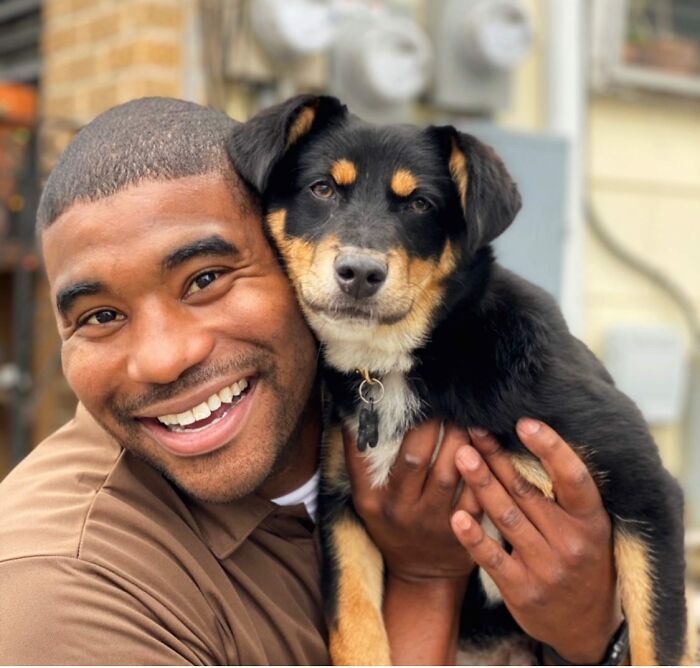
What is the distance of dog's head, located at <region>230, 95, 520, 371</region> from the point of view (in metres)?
2.08

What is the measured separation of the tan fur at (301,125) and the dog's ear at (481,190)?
0.29 m

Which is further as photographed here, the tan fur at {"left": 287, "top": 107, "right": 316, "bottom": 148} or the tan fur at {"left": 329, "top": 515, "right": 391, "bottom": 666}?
the tan fur at {"left": 287, "top": 107, "right": 316, "bottom": 148}

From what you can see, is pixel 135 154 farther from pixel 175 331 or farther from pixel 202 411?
pixel 202 411

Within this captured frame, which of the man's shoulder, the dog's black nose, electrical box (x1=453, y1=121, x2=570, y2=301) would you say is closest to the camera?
the man's shoulder

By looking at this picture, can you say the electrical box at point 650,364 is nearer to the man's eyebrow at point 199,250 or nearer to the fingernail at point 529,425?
the fingernail at point 529,425

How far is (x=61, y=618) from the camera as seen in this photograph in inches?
64.4

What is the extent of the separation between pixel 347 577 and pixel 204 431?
45 centimetres

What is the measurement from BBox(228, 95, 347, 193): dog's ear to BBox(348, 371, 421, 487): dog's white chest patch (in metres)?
0.50

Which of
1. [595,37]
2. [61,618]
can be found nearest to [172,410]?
[61,618]

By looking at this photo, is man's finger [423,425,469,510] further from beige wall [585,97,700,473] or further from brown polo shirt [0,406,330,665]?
beige wall [585,97,700,473]

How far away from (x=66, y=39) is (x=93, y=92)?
394mm

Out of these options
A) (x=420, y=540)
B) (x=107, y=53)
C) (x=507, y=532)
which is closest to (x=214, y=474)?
(x=420, y=540)

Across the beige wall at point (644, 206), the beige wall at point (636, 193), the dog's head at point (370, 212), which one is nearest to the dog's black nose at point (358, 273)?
the dog's head at point (370, 212)


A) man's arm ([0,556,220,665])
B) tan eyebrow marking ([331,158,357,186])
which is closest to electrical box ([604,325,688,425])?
tan eyebrow marking ([331,158,357,186])
